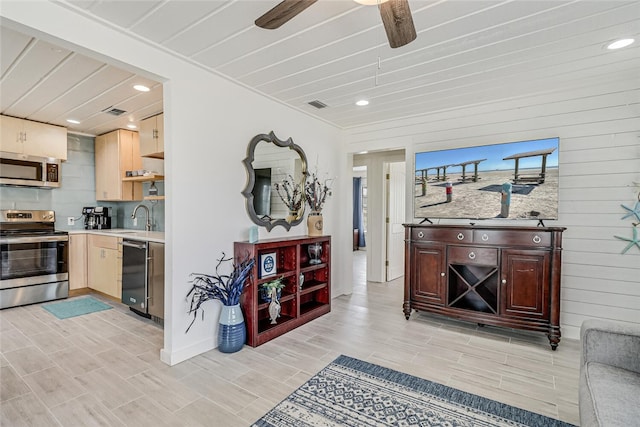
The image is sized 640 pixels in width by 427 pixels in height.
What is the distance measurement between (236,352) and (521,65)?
3436 mm

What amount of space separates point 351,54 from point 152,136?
2604mm

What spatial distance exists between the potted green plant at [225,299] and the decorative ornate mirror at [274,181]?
69cm

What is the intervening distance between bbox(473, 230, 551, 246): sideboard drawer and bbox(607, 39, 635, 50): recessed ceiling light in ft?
4.97

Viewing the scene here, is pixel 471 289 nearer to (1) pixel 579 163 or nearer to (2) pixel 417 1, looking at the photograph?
(1) pixel 579 163

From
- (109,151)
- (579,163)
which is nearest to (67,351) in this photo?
(109,151)

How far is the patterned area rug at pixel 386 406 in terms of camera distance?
1.82 m

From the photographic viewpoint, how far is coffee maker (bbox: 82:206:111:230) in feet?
15.8

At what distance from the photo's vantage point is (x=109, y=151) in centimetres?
466

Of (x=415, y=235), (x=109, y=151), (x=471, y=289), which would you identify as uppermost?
(x=109, y=151)

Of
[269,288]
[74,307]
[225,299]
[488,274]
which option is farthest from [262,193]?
[74,307]

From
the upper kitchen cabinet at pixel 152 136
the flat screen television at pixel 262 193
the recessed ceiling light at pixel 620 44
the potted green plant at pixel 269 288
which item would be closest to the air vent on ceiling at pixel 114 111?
the upper kitchen cabinet at pixel 152 136

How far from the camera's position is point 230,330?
266cm

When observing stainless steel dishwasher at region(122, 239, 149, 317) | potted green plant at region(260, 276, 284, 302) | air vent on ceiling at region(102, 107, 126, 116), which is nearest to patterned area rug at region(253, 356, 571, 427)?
potted green plant at region(260, 276, 284, 302)

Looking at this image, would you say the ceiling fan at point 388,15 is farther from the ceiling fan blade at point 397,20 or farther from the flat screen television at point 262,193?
the flat screen television at point 262,193
